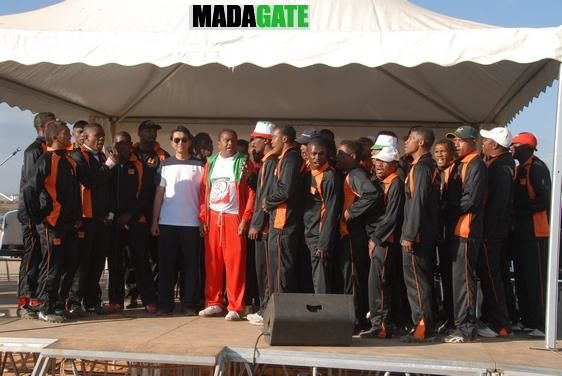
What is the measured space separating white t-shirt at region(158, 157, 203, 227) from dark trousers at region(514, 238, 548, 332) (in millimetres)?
2917

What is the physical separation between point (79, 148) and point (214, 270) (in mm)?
1634

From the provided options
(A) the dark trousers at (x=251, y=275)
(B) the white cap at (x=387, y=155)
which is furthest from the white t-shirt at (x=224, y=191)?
(B) the white cap at (x=387, y=155)

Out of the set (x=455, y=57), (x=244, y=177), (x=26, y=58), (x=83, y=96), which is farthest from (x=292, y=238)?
(x=83, y=96)

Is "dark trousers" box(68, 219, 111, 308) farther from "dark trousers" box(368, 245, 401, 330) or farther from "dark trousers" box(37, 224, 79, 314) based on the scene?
"dark trousers" box(368, 245, 401, 330)

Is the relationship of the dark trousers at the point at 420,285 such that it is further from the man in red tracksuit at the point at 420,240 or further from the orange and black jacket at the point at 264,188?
the orange and black jacket at the point at 264,188

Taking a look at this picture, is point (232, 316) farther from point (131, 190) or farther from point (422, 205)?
point (422, 205)

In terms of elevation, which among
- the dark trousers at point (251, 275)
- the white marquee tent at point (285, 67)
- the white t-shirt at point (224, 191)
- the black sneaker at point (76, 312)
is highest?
the white marquee tent at point (285, 67)

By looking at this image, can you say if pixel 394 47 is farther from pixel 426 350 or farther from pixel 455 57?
pixel 426 350

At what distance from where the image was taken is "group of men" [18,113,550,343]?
17.6 ft

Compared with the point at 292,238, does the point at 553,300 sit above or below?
below

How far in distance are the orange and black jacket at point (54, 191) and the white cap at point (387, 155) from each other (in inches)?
99.6

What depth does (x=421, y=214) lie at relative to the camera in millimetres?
5188

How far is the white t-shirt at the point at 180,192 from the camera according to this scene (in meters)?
6.41

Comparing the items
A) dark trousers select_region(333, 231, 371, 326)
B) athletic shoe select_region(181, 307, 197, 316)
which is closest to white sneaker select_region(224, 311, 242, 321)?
athletic shoe select_region(181, 307, 197, 316)
